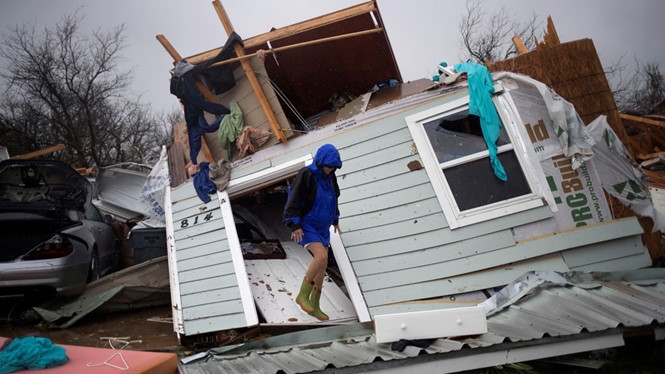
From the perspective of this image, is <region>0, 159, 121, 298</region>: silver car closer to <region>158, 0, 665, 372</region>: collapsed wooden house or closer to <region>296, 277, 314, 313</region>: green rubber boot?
<region>158, 0, 665, 372</region>: collapsed wooden house

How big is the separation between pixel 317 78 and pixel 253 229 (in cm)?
262

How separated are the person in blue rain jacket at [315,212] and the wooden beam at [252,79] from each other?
1372 millimetres

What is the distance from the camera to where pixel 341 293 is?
219 inches

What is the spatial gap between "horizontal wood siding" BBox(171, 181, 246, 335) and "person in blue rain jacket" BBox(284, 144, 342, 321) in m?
0.83

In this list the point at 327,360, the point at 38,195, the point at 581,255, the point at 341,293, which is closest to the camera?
the point at 327,360

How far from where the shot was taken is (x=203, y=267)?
5.48 m

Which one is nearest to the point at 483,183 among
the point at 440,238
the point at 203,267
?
the point at 440,238

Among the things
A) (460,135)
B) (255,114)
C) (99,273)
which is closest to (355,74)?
(255,114)

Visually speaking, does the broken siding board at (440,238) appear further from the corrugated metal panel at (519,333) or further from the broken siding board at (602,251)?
the corrugated metal panel at (519,333)

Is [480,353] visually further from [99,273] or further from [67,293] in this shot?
[99,273]

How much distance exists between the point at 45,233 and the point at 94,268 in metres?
1.07

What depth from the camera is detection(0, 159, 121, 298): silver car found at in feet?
19.5

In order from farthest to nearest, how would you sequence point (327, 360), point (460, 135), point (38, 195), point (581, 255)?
1. point (38, 195)
2. point (460, 135)
3. point (581, 255)
4. point (327, 360)

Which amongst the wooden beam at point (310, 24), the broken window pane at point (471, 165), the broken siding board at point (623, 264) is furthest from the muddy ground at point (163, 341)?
the wooden beam at point (310, 24)
